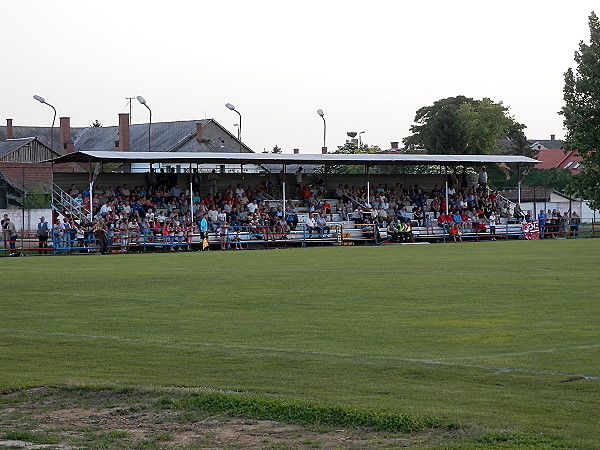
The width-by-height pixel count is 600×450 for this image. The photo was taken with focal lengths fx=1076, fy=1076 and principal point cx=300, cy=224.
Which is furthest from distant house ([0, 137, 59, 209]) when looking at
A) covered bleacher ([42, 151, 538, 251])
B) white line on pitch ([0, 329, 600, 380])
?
white line on pitch ([0, 329, 600, 380])

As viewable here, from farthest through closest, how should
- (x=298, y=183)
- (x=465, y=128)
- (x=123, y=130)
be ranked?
(x=465, y=128)
(x=123, y=130)
(x=298, y=183)

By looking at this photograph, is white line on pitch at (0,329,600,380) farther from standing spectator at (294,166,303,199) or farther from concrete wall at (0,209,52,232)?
standing spectator at (294,166,303,199)

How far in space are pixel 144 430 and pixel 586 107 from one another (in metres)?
15.5

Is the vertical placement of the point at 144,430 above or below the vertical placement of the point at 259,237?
below

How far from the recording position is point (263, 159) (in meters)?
53.6

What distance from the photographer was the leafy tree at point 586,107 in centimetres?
2158

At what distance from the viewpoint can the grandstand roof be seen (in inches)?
1927

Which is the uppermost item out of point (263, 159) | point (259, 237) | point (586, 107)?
point (263, 159)

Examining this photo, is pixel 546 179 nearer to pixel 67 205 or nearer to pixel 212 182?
pixel 212 182

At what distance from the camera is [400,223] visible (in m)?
54.1

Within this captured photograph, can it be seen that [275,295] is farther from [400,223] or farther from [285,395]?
[400,223]

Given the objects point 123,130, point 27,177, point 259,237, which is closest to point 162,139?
point 123,130

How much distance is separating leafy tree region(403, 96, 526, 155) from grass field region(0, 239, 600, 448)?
3302 inches

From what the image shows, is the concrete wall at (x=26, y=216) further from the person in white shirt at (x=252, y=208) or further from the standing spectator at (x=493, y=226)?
the standing spectator at (x=493, y=226)
